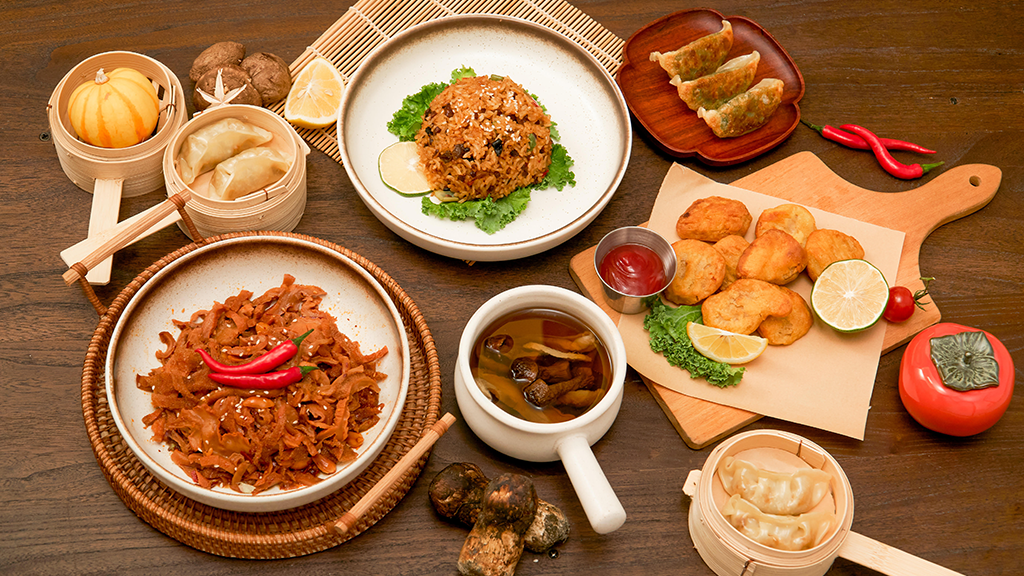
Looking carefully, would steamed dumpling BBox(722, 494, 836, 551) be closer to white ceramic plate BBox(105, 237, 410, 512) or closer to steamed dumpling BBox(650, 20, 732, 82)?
white ceramic plate BBox(105, 237, 410, 512)

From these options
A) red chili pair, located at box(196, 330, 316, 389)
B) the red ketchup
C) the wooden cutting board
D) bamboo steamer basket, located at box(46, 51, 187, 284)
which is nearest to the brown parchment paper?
the red ketchup

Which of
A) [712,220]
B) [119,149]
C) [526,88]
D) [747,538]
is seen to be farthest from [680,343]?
[119,149]

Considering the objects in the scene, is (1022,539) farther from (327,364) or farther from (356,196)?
(356,196)

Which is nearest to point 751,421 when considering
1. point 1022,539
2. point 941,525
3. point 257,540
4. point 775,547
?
point 775,547

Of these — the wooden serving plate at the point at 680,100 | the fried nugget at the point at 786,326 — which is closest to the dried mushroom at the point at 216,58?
the wooden serving plate at the point at 680,100

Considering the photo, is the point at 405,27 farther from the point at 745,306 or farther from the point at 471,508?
the point at 471,508
